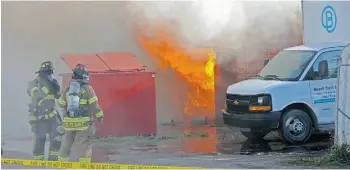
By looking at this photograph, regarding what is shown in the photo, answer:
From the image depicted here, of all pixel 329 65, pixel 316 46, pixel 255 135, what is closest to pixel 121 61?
pixel 255 135

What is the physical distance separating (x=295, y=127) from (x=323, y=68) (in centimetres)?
91

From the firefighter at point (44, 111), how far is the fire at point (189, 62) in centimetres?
137

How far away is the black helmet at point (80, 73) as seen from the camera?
7520 mm

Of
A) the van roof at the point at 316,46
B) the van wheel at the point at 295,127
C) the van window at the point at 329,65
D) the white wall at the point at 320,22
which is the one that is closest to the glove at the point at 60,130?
the van wheel at the point at 295,127

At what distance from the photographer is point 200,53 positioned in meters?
7.66

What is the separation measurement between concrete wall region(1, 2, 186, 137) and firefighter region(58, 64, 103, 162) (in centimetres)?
30

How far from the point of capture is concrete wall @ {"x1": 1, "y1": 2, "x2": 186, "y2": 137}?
762 centimetres

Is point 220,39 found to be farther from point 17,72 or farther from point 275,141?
point 17,72

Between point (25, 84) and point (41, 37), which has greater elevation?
point (41, 37)

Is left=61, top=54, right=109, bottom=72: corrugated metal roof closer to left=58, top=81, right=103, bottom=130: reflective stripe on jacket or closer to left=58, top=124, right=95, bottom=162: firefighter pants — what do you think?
left=58, top=81, right=103, bottom=130: reflective stripe on jacket

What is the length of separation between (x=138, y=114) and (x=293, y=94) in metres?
2.17

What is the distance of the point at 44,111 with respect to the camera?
301 inches

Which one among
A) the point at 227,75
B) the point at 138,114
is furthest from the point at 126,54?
the point at 227,75

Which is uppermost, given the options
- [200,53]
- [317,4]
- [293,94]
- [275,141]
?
[317,4]
